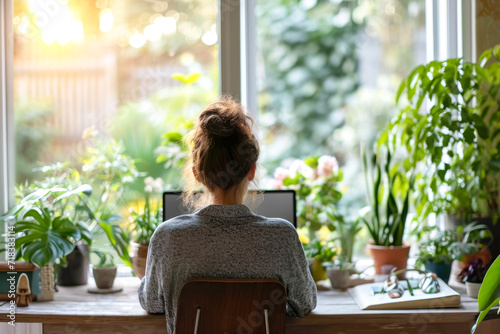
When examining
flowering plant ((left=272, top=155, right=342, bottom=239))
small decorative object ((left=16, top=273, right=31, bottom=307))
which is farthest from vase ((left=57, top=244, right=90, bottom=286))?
flowering plant ((left=272, top=155, right=342, bottom=239))

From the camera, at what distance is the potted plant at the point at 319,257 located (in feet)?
7.17

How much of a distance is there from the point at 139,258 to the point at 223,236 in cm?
70

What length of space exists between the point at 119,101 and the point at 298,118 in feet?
2.67

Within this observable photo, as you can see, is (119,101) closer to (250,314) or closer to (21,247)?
(21,247)

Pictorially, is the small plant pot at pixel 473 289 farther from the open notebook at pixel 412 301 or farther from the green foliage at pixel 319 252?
the green foliage at pixel 319 252

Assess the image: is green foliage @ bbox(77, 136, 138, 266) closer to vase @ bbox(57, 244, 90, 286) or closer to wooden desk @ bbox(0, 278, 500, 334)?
vase @ bbox(57, 244, 90, 286)

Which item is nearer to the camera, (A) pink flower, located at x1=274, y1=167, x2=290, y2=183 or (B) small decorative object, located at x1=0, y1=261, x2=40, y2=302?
(B) small decorative object, located at x1=0, y1=261, x2=40, y2=302

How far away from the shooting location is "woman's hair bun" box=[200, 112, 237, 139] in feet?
5.31

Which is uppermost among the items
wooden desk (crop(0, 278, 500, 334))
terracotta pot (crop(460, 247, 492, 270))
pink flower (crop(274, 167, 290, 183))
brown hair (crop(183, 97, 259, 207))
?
brown hair (crop(183, 97, 259, 207))

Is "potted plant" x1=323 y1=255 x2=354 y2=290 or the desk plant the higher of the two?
the desk plant

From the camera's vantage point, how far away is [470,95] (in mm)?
2156

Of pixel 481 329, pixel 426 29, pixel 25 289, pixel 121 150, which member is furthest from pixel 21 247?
pixel 426 29

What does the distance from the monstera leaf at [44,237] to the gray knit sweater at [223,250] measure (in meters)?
0.52

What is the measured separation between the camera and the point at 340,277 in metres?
2.14
